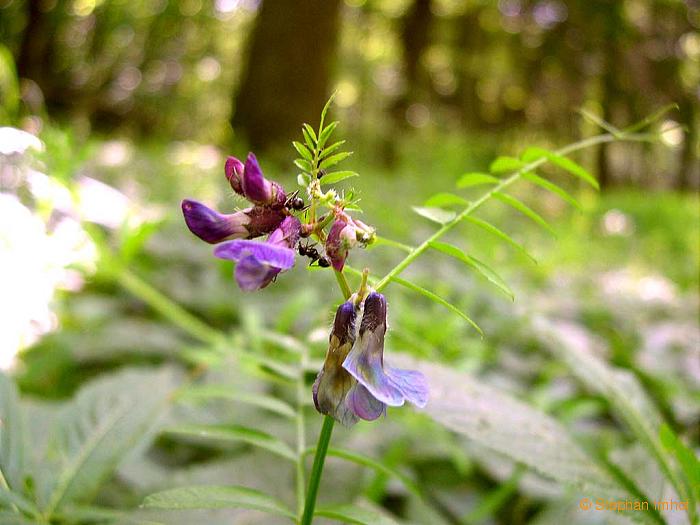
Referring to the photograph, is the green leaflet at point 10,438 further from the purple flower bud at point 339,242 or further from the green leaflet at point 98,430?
the purple flower bud at point 339,242

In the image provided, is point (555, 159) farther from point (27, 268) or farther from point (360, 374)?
point (27, 268)

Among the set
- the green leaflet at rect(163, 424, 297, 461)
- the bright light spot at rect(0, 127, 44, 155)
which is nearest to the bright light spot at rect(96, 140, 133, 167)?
the bright light spot at rect(0, 127, 44, 155)

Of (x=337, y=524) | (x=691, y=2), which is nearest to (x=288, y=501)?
(x=337, y=524)

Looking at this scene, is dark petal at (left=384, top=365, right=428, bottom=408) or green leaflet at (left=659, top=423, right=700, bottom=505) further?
green leaflet at (left=659, top=423, right=700, bottom=505)

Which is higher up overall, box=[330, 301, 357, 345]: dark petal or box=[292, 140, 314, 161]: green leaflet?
box=[292, 140, 314, 161]: green leaflet

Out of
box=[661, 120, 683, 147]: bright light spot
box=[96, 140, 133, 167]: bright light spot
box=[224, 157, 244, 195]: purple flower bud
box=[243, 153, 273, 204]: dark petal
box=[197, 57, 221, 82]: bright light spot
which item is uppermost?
box=[197, 57, 221, 82]: bright light spot

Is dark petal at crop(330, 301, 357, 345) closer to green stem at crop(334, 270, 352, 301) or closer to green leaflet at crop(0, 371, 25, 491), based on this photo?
green stem at crop(334, 270, 352, 301)

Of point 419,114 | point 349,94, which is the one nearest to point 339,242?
point 419,114
